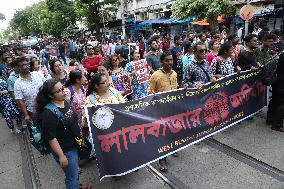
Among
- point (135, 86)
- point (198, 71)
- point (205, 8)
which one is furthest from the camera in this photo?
point (205, 8)

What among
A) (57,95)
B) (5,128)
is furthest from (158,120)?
(5,128)

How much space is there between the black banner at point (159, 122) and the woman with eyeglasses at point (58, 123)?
423mm

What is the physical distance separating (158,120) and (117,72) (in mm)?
1953

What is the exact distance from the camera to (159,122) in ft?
14.6

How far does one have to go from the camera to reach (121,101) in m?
4.35

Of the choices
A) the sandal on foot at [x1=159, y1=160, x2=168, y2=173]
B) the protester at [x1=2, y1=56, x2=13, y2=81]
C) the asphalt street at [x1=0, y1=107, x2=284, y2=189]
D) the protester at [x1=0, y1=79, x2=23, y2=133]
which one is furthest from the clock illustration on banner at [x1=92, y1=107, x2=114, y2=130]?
the protester at [x1=2, y1=56, x2=13, y2=81]

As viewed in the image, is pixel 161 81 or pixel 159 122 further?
pixel 161 81

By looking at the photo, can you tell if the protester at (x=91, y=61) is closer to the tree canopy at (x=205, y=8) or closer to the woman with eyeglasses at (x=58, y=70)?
the woman with eyeglasses at (x=58, y=70)

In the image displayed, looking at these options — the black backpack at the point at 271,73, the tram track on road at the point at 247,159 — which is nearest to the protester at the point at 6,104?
the tram track on road at the point at 247,159

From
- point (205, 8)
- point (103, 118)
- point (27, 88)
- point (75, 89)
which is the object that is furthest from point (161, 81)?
point (205, 8)

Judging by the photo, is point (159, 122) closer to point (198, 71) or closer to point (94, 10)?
point (198, 71)

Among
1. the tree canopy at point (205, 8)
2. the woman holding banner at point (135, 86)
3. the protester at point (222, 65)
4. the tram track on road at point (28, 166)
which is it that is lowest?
the tram track on road at point (28, 166)

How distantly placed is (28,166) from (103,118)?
258 cm

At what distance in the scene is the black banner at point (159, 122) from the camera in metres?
3.97
